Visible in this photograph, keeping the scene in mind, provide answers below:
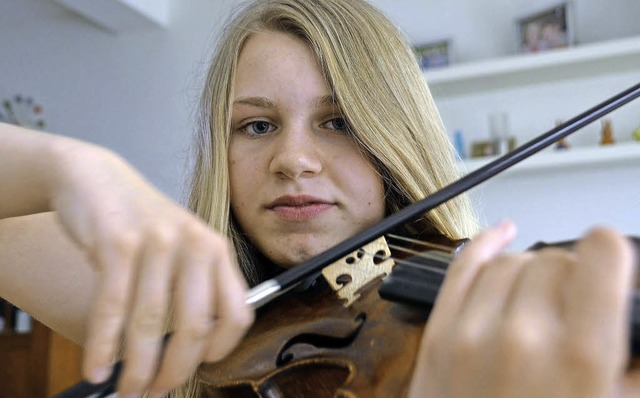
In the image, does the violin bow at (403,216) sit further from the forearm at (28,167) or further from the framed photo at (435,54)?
the framed photo at (435,54)

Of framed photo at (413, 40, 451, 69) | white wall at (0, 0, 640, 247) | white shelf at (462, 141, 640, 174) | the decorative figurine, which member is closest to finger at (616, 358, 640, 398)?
white wall at (0, 0, 640, 247)

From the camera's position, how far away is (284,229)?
797 millimetres

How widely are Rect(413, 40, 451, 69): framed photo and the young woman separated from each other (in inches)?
54.5

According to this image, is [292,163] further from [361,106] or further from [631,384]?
[631,384]

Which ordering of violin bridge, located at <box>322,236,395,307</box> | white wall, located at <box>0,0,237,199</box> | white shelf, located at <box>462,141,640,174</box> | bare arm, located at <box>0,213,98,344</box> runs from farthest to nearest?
white wall, located at <box>0,0,237,199</box> < white shelf, located at <box>462,141,640,174</box> < bare arm, located at <box>0,213,98,344</box> < violin bridge, located at <box>322,236,395,307</box>

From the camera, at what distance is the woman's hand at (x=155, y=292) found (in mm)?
378

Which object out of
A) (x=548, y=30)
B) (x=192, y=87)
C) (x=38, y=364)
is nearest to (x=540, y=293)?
(x=192, y=87)

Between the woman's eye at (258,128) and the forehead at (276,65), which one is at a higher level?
the forehead at (276,65)

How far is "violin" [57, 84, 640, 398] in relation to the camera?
0.47 meters

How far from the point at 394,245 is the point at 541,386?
0.42 meters

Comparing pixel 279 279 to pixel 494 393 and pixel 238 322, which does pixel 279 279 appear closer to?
pixel 238 322

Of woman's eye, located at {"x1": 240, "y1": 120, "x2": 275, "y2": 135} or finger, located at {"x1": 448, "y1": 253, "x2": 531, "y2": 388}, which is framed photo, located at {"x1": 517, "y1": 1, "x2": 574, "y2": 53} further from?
finger, located at {"x1": 448, "y1": 253, "x2": 531, "y2": 388}

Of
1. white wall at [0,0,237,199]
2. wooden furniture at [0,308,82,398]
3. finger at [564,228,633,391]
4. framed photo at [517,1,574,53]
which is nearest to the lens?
finger at [564,228,633,391]

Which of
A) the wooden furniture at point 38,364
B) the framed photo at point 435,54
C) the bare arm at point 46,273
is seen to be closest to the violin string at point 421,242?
the bare arm at point 46,273
